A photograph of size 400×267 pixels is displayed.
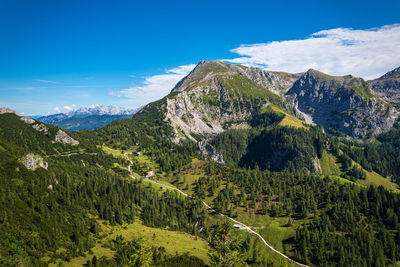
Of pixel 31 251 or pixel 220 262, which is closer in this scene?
pixel 220 262

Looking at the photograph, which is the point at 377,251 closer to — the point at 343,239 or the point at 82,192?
the point at 343,239

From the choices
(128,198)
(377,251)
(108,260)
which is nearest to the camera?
(108,260)

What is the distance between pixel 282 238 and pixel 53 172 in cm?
16058

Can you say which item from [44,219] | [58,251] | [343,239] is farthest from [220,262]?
[343,239]

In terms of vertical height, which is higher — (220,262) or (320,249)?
(220,262)

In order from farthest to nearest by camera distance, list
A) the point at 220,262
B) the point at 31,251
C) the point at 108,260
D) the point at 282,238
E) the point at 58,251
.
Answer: the point at 282,238 < the point at 108,260 < the point at 58,251 < the point at 31,251 < the point at 220,262

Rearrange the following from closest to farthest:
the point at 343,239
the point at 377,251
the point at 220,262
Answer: the point at 220,262 → the point at 377,251 → the point at 343,239

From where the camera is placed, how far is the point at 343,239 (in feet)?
462

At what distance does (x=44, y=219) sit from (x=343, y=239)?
555 ft

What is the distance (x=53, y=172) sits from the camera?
143 metres

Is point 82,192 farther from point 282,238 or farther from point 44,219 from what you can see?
point 282,238

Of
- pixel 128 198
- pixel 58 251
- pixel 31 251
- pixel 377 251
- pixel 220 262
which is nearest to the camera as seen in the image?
pixel 220 262

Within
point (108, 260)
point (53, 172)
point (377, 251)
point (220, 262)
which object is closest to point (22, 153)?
point (53, 172)

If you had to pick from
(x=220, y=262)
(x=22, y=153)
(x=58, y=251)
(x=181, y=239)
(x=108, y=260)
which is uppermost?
(x=22, y=153)
